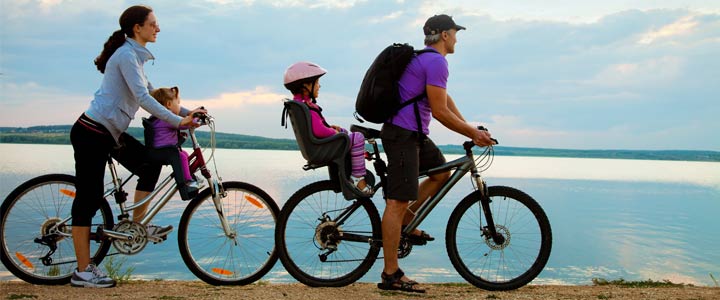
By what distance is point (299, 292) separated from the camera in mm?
5383

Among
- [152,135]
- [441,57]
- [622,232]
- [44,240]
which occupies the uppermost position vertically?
[441,57]

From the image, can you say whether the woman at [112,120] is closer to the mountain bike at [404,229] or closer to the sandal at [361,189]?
the mountain bike at [404,229]

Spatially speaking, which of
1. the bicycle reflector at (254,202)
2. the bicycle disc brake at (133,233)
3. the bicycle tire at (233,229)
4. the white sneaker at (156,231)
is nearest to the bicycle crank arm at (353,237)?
the bicycle tire at (233,229)

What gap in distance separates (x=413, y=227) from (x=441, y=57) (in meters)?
1.47

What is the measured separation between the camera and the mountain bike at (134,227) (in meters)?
5.55

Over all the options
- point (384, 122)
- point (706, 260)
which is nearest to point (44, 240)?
point (384, 122)

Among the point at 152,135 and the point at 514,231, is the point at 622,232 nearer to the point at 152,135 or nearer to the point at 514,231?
the point at 514,231

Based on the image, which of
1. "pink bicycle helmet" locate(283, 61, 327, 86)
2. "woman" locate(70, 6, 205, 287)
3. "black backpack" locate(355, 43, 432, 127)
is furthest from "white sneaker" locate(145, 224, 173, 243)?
"black backpack" locate(355, 43, 432, 127)

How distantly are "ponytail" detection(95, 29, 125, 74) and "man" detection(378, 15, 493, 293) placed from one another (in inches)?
92.4

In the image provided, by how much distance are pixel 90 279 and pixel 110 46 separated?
202 centimetres

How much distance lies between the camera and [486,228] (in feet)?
18.3

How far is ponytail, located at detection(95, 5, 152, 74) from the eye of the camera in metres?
5.27

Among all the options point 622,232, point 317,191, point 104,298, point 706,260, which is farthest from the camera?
point 622,232

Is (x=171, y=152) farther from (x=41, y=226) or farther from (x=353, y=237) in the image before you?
(x=353, y=237)
